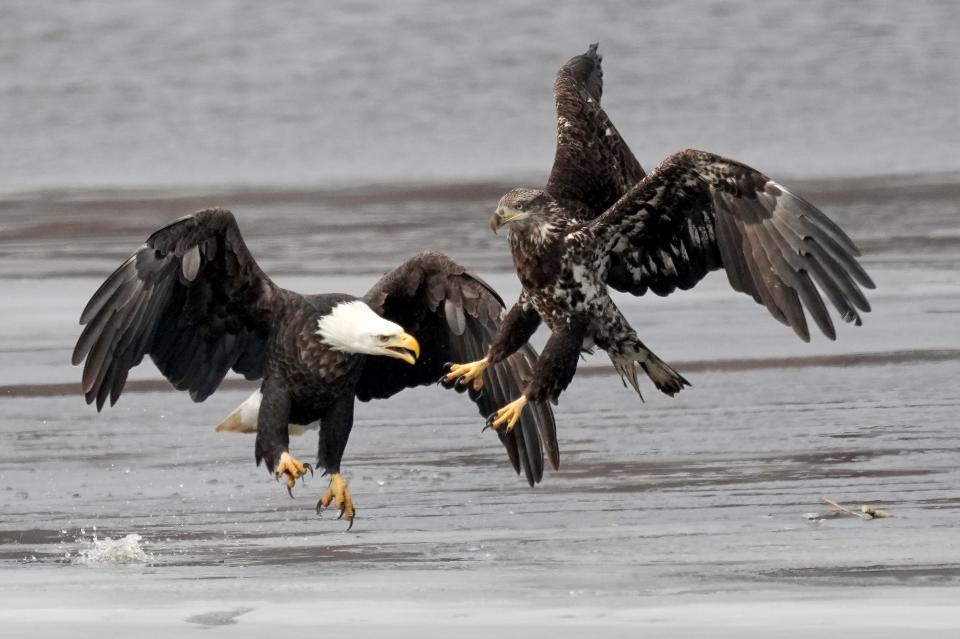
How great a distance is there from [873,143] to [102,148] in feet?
20.0

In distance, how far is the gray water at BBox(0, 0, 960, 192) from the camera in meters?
15.8

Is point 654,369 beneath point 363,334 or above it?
beneath

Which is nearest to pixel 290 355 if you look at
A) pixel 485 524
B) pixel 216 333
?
pixel 216 333

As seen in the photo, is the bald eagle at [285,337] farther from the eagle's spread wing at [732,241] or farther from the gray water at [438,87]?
the gray water at [438,87]

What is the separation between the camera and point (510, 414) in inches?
279

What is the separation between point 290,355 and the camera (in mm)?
7246

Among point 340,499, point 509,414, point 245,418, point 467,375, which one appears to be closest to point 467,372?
point 467,375

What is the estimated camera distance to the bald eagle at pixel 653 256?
21.7 feet

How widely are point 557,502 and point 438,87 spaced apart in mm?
10985

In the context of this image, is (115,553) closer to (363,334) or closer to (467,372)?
(363,334)

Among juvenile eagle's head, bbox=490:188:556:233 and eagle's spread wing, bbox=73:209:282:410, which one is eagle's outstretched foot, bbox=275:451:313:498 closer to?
eagle's spread wing, bbox=73:209:282:410

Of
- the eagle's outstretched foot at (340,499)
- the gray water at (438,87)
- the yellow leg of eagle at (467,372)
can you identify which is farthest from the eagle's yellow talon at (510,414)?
the gray water at (438,87)

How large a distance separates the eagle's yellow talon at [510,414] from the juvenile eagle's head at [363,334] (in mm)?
347

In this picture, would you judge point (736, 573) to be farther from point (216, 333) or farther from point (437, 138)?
point (437, 138)
